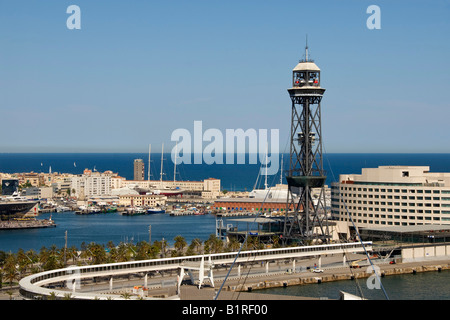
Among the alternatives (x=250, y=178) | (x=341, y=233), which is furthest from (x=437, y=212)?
(x=250, y=178)

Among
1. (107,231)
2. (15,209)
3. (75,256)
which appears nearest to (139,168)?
(15,209)

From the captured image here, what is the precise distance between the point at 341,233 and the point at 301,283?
50.3 feet

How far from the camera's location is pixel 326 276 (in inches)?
1205

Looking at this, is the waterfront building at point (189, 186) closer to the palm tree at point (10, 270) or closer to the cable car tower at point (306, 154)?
the cable car tower at point (306, 154)

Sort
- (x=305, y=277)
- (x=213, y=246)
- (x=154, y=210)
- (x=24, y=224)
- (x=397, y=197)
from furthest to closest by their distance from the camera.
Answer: (x=154, y=210), (x=24, y=224), (x=397, y=197), (x=213, y=246), (x=305, y=277)

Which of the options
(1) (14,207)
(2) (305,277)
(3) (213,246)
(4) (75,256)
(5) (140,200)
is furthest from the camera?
(5) (140,200)

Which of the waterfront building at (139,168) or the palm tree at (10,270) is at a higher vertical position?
the waterfront building at (139,168)

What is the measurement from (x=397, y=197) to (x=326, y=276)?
47.5 ft

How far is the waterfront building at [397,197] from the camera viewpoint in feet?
138

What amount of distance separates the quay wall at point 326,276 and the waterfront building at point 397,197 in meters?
7.36

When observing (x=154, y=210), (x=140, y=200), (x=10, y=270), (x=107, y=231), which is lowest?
(x=107, y=231)

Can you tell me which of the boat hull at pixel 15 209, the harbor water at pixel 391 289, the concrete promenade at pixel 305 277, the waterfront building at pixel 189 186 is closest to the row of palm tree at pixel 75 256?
the concrete promenade at pixel 305 277

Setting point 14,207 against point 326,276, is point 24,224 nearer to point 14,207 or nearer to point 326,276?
point 14,207
